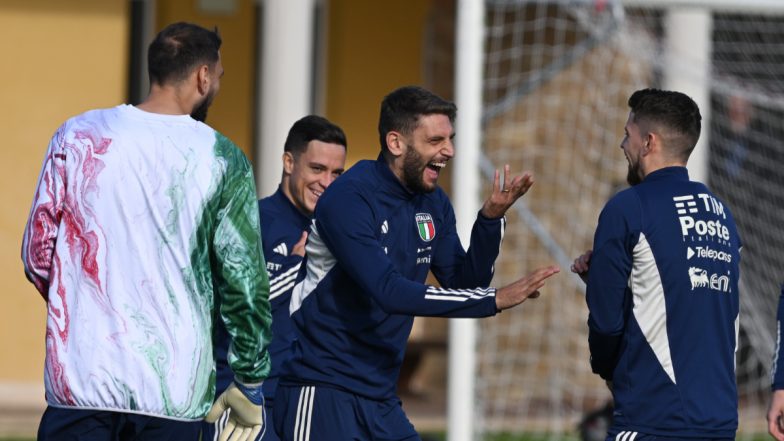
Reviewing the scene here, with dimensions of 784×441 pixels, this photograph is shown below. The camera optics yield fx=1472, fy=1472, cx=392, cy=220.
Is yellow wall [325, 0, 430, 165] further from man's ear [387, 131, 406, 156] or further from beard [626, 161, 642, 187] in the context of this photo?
beard [626, 161, 642, 187]

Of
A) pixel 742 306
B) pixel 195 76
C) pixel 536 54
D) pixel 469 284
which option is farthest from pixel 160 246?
pixel 536 54

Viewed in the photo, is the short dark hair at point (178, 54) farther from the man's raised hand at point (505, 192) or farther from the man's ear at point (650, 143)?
the man's ear at point (650, 143)

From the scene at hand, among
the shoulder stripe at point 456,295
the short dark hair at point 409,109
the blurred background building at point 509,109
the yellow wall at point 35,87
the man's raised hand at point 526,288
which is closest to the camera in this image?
the man's raised hand at point 526,288

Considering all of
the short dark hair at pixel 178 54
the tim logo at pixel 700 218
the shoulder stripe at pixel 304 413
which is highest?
the short dark hair at pixel 178 54

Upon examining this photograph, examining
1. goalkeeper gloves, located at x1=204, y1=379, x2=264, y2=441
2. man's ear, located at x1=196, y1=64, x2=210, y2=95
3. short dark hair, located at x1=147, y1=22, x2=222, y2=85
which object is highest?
short dark hair, located at x1=147, y1=22, x2=222, y2=85

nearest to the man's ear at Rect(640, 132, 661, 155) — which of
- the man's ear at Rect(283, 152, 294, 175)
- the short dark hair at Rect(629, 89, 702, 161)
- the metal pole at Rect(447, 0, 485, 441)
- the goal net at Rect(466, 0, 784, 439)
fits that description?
the short dark hair at Rect(629, 89, 702, 161)

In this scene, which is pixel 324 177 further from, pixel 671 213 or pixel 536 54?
pixel 536 54

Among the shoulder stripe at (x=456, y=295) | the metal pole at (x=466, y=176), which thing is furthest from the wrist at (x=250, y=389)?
the metal pole at (x=466, y=176)

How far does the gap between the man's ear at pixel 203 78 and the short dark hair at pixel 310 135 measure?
1.85 metres

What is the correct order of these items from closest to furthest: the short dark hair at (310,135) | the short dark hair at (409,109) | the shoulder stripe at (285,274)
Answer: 1. the short dark hair at (409,109)
2. the shoulder stripe at (285,274)
3. the short dark hair at (310,135)

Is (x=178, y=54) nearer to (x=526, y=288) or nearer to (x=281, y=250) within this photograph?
(x=526, y=288)

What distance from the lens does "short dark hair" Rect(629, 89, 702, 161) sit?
510cm

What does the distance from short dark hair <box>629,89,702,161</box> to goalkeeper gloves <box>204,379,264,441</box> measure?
1.63m

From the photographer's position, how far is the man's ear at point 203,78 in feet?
15.6
